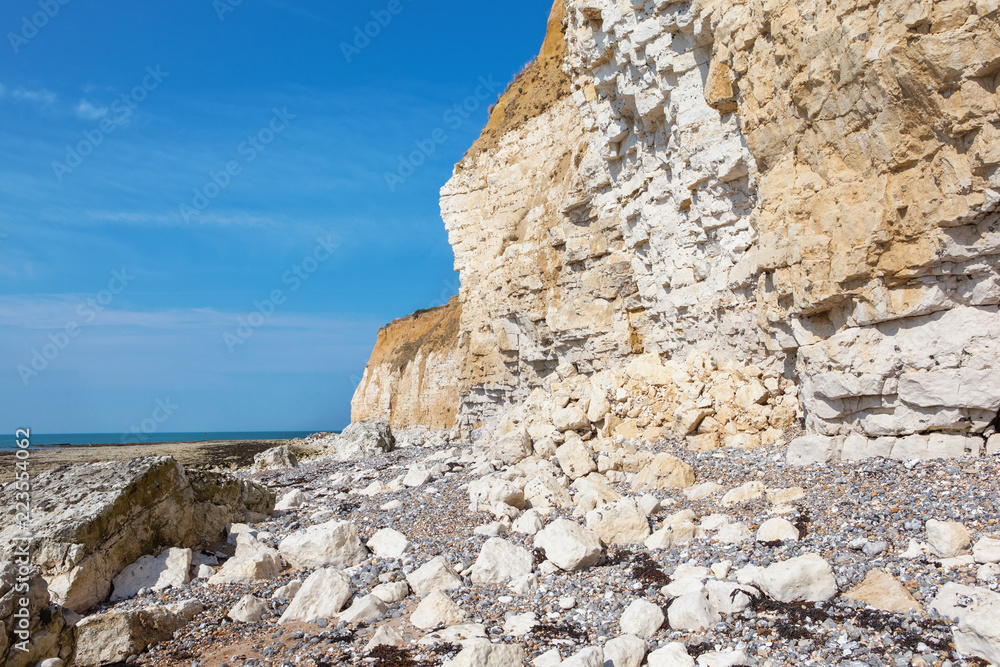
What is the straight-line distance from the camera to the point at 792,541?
5.92 metres

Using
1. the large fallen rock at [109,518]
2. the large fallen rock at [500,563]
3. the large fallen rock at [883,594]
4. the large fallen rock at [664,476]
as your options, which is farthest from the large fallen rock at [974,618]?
the large fallen rock at [109,518]

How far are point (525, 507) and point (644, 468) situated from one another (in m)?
1.93

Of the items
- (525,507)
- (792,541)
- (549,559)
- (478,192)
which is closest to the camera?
(792,541)

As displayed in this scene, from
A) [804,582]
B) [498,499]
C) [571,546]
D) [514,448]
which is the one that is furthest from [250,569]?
[514,448]

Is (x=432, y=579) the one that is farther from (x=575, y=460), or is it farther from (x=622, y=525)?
(x=575, y=460)

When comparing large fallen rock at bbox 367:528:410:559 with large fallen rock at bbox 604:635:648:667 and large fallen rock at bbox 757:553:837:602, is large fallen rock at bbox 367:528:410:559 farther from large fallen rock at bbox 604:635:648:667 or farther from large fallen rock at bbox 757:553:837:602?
large fallen rock at bbox 757:553:837:602

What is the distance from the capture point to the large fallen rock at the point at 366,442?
25.1m

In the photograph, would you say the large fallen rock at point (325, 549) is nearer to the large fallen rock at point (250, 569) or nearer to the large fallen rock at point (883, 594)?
the large fallen rock at point (250, 569)

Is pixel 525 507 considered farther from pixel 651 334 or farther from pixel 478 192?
pixel 478 192

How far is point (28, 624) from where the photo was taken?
516 centimetres

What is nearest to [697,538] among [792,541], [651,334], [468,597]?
[792,541]

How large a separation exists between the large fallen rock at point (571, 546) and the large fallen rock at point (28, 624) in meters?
4.57

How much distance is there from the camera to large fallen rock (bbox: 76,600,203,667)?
17.5ft

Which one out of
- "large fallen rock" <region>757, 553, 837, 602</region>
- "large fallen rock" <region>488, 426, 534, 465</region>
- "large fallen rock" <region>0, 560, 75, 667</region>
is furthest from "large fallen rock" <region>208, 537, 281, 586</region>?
"large fallen rock" <region>488, 426, 534, 465</region>
